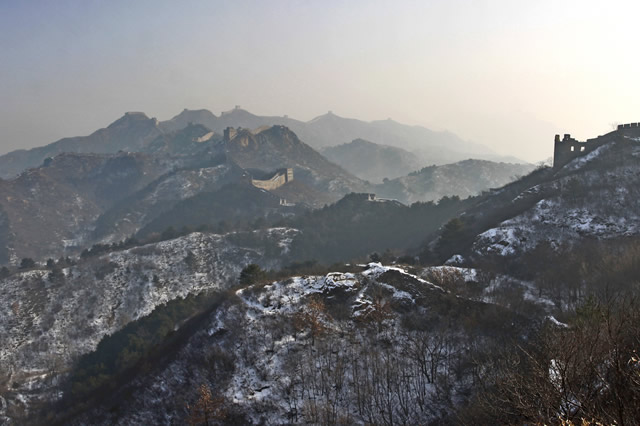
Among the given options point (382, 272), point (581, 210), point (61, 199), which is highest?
point (61, 199)

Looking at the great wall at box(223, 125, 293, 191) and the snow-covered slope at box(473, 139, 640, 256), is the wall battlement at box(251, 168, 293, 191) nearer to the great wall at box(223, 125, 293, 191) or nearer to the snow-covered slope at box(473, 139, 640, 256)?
the great wall at box(223, 125, 293, 191)

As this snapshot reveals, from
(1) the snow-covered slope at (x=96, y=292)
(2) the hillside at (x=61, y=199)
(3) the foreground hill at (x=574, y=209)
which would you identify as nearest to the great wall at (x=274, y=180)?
(1) the snow-covered slope at (x=96, y=292)

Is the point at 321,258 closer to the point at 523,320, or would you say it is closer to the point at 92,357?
the point at 92,357

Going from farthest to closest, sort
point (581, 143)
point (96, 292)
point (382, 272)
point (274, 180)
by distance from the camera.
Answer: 1. point (274, 180)
2. point (96, 292)
3. point (581, 143)
4. point (382, 272)

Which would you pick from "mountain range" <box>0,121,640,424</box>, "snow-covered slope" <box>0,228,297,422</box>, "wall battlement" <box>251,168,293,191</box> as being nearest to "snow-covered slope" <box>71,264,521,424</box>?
"mountain range" <box>0,121,640,424</box>

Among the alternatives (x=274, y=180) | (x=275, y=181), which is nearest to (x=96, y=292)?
(x=274, y=180)

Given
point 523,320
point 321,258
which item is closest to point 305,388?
point 523,320

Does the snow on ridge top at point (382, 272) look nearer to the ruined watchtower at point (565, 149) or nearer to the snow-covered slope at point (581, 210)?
the snow-covered slope at point (581, 210)

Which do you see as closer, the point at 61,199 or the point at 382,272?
the point at 382,272

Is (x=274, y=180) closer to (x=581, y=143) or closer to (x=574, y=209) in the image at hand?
(x=581, y=143)
